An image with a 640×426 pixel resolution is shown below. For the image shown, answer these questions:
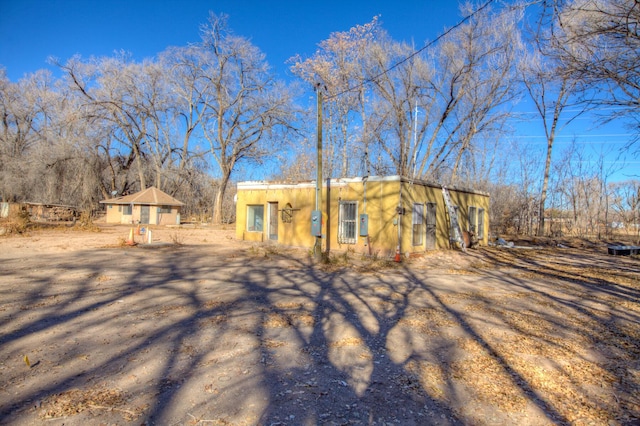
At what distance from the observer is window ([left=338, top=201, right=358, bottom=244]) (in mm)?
13099

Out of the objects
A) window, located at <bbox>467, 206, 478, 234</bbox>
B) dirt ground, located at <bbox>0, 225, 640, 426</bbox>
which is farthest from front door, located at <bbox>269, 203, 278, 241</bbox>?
window, located at <bbox>467, 206, 478, 234</bbox>

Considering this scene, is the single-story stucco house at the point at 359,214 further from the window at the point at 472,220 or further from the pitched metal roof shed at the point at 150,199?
the pitched metal roof shed at the point at 150,199

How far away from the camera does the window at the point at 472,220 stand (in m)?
16.8

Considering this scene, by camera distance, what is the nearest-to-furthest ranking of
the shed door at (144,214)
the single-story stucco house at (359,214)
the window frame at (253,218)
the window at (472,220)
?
the single-story stucco house at (359,214) < the window frame at (253,218) < the window at (472,220) < the shed door at (144,214)

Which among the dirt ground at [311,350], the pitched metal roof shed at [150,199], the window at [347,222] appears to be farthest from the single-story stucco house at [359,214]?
the pitched metal roof shed at [150,199]

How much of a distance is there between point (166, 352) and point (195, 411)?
4.46 ft

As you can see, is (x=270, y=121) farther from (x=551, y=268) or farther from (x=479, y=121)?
(x=551, y=268)

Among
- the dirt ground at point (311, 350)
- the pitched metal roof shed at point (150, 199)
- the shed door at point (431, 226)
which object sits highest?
the pitched metal roof shed at point (150, 199)

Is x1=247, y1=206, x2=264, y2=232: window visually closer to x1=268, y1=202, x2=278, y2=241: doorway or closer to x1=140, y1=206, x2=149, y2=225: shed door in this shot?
x1=268, y1=202, x2=278, y2=241: doorway

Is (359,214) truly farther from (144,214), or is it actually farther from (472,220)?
(144,214)

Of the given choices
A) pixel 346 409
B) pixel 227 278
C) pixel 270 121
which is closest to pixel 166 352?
pixel 346 409

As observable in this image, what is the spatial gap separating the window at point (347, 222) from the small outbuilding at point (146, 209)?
78.1 ft

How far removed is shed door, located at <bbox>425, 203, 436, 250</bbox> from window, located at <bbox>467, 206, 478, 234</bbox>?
3.37m

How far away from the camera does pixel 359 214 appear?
42.5 ft
